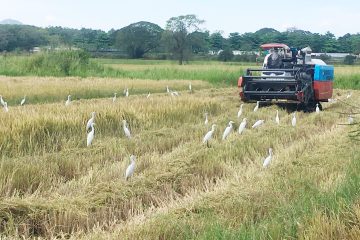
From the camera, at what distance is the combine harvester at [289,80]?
14.0m

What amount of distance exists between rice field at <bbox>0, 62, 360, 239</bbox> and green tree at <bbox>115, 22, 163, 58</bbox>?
64451 mm

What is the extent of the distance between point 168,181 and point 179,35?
66.0m

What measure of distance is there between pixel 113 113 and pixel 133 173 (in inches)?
172

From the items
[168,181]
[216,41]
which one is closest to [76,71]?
[168,181]

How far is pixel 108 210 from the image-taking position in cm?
529

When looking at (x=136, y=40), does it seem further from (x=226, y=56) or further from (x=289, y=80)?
(x=289, y=80)

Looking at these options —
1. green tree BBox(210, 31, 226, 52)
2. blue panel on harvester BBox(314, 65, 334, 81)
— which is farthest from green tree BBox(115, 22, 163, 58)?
blue panel on harvester BBox(314, 65, 334, 81)

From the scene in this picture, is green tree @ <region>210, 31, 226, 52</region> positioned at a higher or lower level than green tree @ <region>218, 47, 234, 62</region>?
higher

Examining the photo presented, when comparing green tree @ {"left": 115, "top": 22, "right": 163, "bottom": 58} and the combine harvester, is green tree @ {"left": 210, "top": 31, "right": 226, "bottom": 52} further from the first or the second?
Answer: the combine harvester

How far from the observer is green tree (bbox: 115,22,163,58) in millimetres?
74812

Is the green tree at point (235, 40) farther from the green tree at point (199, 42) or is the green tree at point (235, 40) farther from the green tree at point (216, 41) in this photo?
the green tree at point (199, 42)

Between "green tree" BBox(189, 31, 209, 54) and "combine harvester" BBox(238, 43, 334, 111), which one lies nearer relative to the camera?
"combine harvester" BBox(238, 43, 334, 111)

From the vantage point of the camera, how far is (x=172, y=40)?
70.9m

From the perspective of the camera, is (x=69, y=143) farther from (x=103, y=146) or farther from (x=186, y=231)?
(x=186, y=231)
